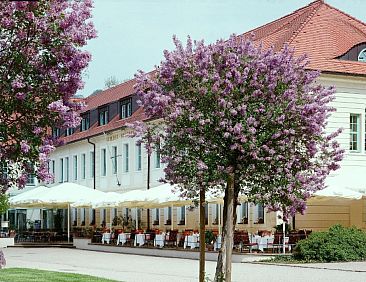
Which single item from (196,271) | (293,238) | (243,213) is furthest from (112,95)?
(196,271)

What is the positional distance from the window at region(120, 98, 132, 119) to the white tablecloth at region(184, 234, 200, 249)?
16.5 meters

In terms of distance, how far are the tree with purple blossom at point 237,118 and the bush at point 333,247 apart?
12.6m

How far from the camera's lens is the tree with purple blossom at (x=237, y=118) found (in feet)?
48.0

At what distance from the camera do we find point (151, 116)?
15.5m

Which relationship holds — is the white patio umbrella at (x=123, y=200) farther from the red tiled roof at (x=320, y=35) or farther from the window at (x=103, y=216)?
the window at (x=103, y=216)

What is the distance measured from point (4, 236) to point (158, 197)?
2194 centimetres

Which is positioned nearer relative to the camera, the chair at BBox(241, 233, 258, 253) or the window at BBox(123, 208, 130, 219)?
the chair at BBox(241, 233, 258, 253)

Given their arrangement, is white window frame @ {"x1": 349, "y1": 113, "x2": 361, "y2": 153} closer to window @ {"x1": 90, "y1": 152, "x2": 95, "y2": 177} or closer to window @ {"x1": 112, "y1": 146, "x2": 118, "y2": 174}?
window @ {"x1": 112, "y1": 146, "x2": 118, "y2": 174}

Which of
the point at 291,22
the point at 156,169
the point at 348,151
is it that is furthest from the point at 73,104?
the point at 156,169

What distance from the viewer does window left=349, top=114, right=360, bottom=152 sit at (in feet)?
119

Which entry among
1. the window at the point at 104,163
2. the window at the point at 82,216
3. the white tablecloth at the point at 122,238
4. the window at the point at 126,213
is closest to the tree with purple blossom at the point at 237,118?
the white tablecloth at the point at 122,238

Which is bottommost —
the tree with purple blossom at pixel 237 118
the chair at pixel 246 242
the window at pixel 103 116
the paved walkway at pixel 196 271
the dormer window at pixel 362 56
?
the paved walkway at pixel 196 271

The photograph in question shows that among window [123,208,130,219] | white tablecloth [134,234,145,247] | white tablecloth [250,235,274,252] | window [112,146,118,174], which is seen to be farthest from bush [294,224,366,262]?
window [112,146,118,174]

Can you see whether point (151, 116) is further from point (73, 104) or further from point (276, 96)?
point (73, 104)
